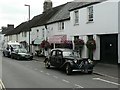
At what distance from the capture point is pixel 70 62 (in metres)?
16.1

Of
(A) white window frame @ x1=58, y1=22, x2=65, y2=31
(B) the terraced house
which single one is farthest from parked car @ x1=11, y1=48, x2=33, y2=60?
(A) white window frame @ x1=58, y1=22, x2=65, y2=31

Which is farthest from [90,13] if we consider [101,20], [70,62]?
[70,62]

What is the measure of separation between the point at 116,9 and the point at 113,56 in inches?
150

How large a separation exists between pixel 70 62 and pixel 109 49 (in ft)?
22.5

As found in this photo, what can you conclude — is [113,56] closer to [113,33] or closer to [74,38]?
[113,33]

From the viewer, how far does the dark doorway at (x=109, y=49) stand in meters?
21.0

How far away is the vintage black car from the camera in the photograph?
52.7ft

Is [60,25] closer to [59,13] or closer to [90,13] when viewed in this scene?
A: [59,13]

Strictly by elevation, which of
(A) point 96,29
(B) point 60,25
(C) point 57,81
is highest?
(B) point 60,25

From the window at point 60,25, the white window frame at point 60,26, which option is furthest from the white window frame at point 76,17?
the window at point 60,25

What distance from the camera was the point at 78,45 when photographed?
991 inches

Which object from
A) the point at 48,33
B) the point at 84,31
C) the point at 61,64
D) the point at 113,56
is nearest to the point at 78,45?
the point at 84,31

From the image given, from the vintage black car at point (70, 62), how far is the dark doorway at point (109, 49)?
15.2ft

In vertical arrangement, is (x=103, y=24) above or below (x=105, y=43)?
above
